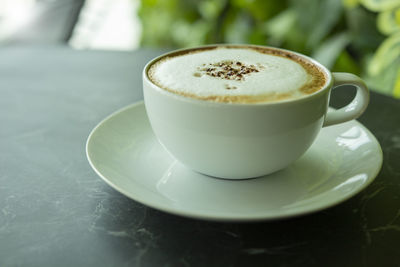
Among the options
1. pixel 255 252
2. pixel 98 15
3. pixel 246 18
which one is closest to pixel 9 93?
pixel 255 252

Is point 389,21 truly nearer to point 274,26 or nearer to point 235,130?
point 274,26

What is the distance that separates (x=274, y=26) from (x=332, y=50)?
0.33 meters

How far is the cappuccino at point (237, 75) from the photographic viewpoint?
664 millimetres

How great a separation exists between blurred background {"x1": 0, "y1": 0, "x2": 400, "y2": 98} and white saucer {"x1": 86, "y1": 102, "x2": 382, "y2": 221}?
475 millimetres

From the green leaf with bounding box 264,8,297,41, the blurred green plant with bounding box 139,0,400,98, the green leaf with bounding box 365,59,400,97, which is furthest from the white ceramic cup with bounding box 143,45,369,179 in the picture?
the green leaf with bounding box 264,8,297,41

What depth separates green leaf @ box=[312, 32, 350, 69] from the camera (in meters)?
1.79

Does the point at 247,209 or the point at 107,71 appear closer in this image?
the point at 247,209

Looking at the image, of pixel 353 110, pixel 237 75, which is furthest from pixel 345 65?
pixel 237 75

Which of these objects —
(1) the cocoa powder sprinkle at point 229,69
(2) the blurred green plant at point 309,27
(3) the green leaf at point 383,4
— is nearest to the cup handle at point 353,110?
(1) the cocoa powder sprinkle at point 229,69

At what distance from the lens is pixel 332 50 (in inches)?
70.9

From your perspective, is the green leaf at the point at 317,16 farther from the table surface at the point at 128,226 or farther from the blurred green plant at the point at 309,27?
the table surface at the point at 128,226

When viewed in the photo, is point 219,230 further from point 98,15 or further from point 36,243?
point 98,15

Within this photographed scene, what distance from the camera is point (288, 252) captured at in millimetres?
587

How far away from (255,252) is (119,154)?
307 mm
